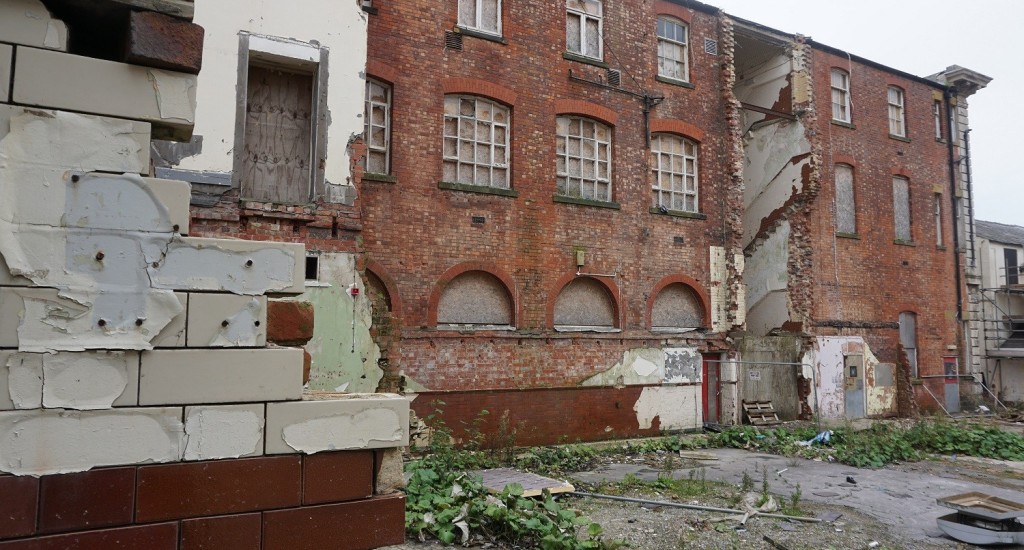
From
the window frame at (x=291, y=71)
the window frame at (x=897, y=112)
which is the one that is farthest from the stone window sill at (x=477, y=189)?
the window frame at (x=897, y=112)

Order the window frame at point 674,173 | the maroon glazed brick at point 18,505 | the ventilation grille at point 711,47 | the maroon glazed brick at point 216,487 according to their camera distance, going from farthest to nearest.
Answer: the ventilation grille at point 711,47, the window frame at point 674,173, the maroon glazed brick at point 216,487, the maroon glazed brick at point 18,505

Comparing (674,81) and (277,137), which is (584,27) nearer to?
(674,81)

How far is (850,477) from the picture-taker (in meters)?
10.3

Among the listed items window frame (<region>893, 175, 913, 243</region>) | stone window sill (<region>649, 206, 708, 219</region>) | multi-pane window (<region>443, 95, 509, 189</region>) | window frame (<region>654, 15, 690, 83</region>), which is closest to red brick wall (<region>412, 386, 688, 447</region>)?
stone window sill (<region>649, 206, 708, 219</region>)

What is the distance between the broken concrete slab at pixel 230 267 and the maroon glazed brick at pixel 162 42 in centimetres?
86

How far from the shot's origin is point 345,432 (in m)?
3.41

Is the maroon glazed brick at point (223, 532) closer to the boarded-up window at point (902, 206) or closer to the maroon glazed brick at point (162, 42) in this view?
the maroon glazed brick at point (162, 42)

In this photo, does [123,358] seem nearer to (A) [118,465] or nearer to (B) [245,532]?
(A) [118,465]

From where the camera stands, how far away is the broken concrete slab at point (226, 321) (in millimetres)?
3127

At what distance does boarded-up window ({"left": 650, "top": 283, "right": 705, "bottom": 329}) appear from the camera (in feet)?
47.9

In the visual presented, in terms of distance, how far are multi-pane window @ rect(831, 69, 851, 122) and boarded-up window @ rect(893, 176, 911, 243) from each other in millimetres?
2934

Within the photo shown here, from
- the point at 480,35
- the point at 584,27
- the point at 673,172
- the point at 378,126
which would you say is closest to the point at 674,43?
the point at 584,27

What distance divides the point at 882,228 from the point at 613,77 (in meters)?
10.3

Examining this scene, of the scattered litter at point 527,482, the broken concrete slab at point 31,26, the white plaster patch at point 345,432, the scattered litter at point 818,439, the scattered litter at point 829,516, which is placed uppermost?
the broken concrete slab at point 31,26
